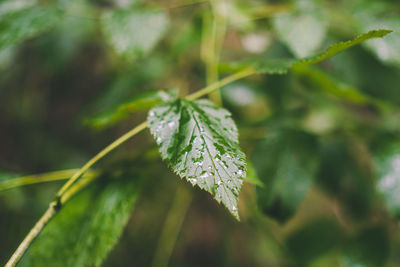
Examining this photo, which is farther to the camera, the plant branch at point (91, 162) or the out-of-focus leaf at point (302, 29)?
the out-of-focus leaf at point (302, 29)

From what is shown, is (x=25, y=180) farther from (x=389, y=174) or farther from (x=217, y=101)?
(x=389, y=174)

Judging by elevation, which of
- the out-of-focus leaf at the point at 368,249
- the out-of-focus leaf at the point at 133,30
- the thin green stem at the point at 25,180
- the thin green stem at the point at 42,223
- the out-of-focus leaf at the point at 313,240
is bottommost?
the out-of-focus leaf at the point at 368,249

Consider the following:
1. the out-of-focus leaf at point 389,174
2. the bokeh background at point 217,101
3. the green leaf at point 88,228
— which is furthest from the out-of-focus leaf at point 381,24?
the green leaf at point 88,228

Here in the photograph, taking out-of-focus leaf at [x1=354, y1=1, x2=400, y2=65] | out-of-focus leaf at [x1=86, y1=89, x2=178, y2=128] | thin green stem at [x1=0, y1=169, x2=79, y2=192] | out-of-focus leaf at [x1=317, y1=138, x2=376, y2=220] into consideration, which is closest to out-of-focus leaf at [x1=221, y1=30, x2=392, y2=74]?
out-of-focus leaf at [x1=86, y1=89, x2=178, y2=128]

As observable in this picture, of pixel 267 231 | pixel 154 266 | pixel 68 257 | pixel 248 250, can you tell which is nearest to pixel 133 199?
pixel 68 257

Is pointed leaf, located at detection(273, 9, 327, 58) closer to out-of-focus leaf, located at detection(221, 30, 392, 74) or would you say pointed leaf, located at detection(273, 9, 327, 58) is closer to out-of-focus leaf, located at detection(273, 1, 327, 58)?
out-of-focus leaf, located at detection(273, 1, 327, 58)

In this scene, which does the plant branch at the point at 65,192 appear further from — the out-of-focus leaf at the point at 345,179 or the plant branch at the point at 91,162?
the out-of-focus leaf at the point at 345,179
